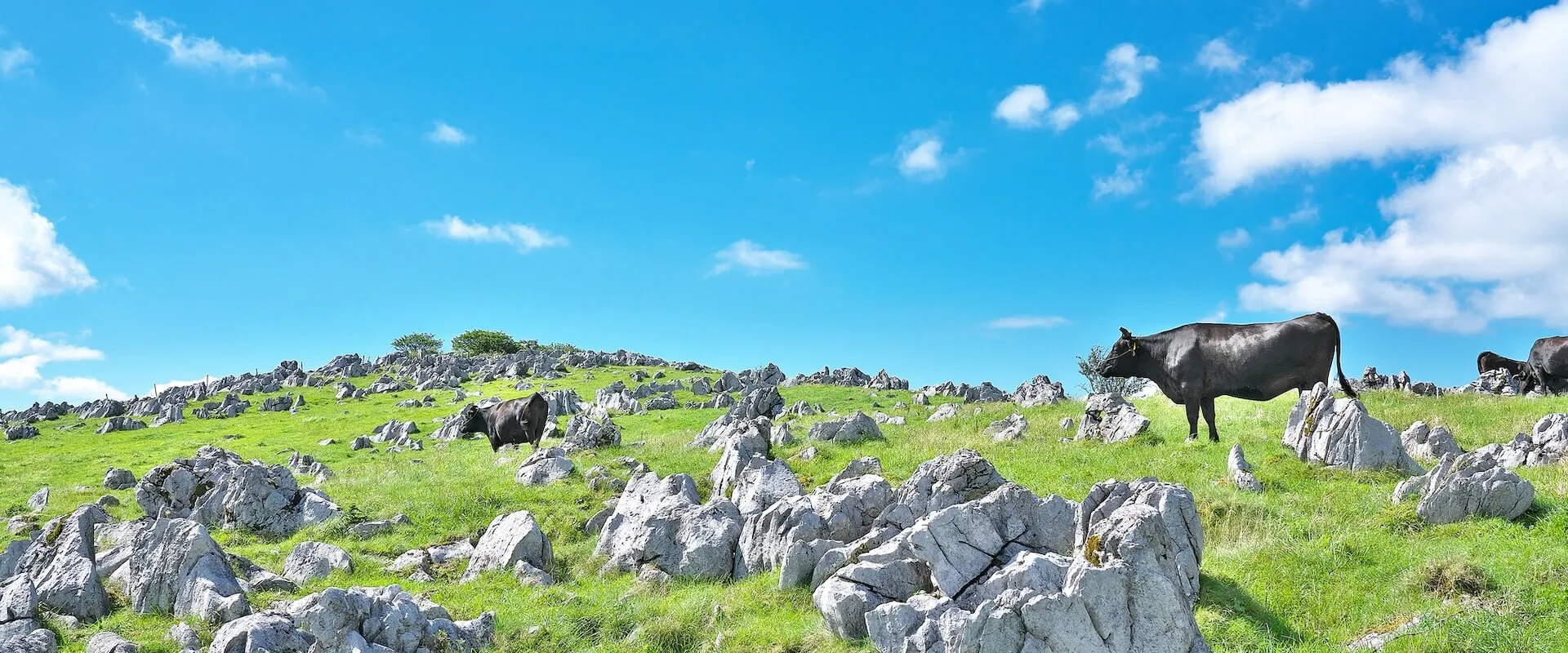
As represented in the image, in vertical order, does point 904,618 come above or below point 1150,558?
below

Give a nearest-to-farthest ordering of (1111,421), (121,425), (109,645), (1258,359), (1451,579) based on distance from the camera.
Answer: (1451,579)
(109,645)
(1258,359)
(1111,421)
(121,425)

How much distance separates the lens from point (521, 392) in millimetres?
77125

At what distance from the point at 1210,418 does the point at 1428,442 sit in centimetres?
551

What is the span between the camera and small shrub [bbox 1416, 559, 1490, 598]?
44.1 ft

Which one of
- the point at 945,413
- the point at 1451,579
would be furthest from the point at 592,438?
the point at 1451,579

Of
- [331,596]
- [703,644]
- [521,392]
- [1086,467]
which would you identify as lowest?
[703,644]

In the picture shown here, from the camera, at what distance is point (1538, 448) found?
67.9 feet

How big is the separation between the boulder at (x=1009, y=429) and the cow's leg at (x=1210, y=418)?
204 inches

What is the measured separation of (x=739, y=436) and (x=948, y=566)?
13.4 meters

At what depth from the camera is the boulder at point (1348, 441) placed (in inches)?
781

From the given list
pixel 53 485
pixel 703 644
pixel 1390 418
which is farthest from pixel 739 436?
pixel 53 485

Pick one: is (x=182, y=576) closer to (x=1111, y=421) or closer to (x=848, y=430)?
(x=848, y=430)

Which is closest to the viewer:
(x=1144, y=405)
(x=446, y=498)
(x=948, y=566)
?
(x=948, y=566)

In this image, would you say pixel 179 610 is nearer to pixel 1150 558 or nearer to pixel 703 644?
pixel 703 644
